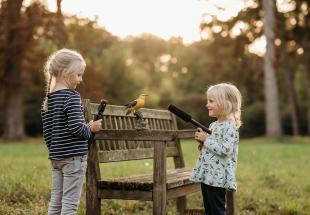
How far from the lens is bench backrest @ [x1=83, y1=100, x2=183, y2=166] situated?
539 cm

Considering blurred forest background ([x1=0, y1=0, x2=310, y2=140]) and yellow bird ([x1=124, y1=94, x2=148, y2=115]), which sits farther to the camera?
blurred forest background ([x1=0, y1=0, x2=310, y2=140])

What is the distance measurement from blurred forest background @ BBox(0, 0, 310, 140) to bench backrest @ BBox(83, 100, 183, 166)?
7756mm

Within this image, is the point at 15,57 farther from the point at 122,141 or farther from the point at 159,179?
the point at 159,179

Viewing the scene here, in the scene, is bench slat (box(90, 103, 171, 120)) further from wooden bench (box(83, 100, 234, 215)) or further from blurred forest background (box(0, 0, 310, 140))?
blurred forest background (box(0, 0, 310, 140))

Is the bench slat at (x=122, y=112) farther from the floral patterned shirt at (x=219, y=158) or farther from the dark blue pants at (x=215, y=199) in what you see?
the dark blue pants at (x=215, y=199)

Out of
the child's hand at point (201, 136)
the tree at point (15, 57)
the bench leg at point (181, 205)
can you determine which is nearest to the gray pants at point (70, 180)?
the child's hand at point (201, 136)

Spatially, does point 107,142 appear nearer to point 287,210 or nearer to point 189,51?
point 287,210

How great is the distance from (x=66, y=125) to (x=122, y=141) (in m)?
1.39

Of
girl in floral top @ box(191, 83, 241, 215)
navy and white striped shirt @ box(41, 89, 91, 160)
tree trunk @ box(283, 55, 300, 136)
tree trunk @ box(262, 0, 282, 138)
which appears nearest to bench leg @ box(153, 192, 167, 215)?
girl in floral top @ box(191, 83, 241, 215)

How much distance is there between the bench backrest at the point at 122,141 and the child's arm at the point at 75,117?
627mm

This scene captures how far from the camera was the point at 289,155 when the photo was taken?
15.3 meters

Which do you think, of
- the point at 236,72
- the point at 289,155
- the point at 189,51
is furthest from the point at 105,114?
the point at 189,51

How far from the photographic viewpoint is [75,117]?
4484mm

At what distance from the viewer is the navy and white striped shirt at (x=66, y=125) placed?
14.7ft
